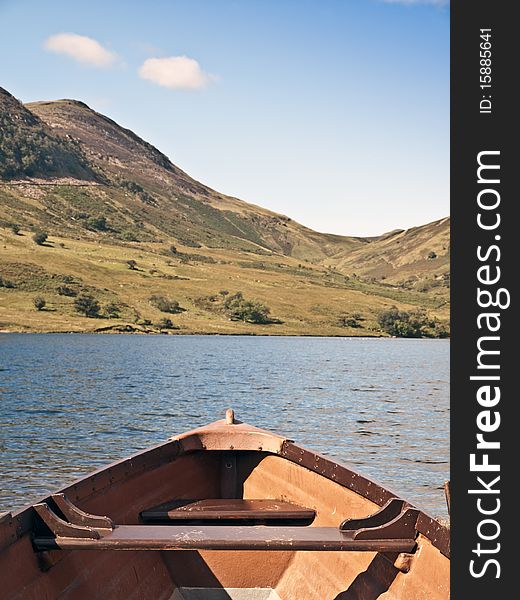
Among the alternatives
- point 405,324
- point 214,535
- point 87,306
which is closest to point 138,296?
point 87,306

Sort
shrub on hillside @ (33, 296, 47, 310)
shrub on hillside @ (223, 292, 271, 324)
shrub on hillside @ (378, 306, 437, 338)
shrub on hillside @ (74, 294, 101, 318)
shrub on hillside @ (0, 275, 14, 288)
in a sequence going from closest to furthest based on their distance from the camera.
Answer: shrub on hillside @ (33, 296, 47, 310)
shrub on hillside @ (74, 294, 101, 318)
shrub on hillside @ (0, 275, 14, 288)
shrub on hillside @ (223, 292, 271, 324)
shrub on hillside @ (378, 306, 437, 338)

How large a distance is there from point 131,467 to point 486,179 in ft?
26.0

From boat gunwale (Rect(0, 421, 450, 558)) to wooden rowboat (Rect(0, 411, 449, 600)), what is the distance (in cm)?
2

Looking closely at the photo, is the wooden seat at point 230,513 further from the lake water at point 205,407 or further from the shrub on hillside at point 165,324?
the shrub on hillside at point 165,324

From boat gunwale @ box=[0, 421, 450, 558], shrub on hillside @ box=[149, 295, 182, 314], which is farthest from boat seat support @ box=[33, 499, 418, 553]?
shrub on hillside @ box=[149, 295, 182, 314]

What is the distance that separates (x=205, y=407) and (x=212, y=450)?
32.5 meters

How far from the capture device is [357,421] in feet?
134

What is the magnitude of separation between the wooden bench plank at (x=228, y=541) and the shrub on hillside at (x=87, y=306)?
13305 centimetres

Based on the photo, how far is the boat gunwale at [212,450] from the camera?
855cm

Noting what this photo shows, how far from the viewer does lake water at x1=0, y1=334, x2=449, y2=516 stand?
27078 millimetres

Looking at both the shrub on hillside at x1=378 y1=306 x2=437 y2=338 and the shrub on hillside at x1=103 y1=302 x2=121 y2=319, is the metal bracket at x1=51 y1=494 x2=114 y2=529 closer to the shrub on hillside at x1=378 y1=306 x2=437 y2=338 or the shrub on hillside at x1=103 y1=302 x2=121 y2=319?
the shrub on hillside at x1=103 y1=302 x2=121 y2=319

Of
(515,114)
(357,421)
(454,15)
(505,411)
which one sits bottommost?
(357,421)

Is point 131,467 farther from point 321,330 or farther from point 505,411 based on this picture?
point 321,330

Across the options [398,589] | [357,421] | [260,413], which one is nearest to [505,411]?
[398,589]
